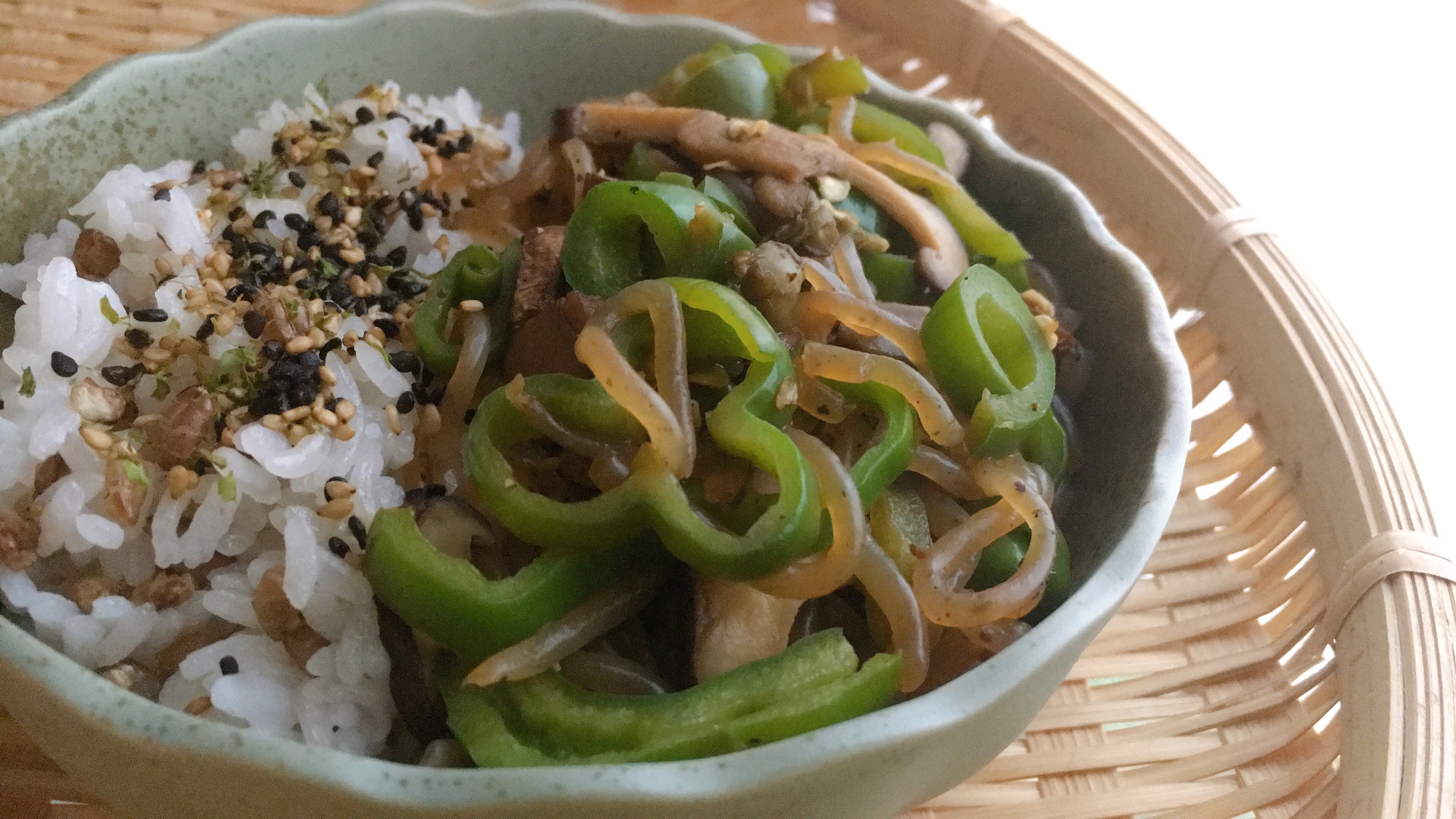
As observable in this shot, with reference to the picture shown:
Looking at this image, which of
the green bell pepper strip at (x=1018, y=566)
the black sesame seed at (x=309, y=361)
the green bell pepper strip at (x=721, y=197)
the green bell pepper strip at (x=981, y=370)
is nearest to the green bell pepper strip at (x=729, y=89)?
the green bell pepper strip at (x=721, y=197)

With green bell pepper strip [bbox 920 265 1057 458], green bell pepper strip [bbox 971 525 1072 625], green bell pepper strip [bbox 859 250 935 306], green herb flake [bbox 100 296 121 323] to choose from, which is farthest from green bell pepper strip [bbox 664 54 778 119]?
green herb flake [bbox 100 296 121 323]

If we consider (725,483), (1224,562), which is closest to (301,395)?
(725,483)

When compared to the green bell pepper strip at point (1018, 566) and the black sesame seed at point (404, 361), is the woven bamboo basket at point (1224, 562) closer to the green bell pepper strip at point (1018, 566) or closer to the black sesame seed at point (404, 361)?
the green bell pepper strip at point (1018, 566)

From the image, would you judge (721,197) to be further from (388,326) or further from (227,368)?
(227,368)

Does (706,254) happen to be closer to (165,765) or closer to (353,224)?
(353,224)

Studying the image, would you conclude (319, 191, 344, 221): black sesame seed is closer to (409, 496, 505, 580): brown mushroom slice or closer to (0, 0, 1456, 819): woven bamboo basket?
(409, 496, 505, 580): brown mushroom slice
